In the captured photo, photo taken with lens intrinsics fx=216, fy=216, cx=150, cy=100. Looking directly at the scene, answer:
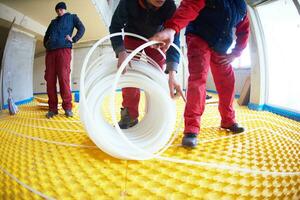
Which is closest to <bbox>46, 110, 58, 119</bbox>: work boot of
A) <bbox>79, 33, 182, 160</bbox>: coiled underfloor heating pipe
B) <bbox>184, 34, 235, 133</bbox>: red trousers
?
<bbox>79, 33, 182, 160</bbox>: coiled underfloor heating pipe

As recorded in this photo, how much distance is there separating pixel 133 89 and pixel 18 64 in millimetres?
3635

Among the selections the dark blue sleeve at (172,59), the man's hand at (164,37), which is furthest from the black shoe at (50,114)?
the man's hand at (164,37)

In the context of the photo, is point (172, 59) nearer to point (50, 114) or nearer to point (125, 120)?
point (125, 120)

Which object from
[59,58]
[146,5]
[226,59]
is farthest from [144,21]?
[59,58]

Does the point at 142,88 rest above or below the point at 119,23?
below

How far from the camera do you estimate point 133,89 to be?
190 centimetres

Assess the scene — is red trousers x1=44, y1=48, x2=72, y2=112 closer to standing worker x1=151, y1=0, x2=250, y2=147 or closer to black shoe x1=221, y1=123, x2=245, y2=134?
standing worker x1=151, y1=0, x2=250, y2=147

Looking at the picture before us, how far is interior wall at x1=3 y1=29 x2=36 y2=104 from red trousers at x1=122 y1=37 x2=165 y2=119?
109 inches

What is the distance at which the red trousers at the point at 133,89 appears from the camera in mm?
1846

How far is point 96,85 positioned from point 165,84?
1.51 ft

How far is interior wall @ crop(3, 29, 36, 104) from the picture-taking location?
385 cm

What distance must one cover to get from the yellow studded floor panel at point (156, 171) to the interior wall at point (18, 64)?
2795 millimetres

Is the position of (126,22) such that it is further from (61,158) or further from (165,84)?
(61,158)

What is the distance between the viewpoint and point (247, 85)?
375 cm
